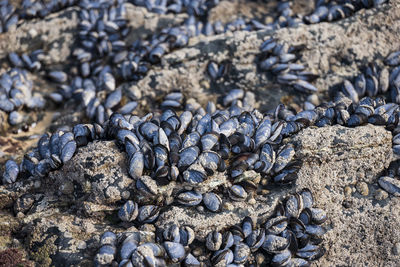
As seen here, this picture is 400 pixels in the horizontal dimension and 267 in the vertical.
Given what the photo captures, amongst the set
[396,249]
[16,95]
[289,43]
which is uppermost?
[289,43]

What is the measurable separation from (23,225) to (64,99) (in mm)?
2186

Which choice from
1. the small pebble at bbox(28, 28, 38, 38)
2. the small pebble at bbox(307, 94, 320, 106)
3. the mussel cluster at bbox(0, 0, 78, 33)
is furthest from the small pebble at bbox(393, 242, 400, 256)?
the mussel cluster at bbox(0, 0, 78, 33)

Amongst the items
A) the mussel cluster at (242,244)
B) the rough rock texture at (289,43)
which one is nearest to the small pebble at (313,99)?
the rough rock texture at (289,43)

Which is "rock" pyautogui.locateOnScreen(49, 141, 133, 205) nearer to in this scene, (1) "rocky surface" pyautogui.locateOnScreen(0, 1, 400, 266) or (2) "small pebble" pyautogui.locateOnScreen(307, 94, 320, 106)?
(1) "rocky surface" pyautogui.locateOnScreen(0, 1, 400, 266)

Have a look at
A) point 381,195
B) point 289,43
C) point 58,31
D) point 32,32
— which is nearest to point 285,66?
point 289,43

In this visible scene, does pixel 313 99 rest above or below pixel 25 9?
below

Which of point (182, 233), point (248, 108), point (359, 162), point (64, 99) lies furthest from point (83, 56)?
point (359, 162)

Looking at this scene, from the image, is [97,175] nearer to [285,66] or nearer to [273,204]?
[273,204]

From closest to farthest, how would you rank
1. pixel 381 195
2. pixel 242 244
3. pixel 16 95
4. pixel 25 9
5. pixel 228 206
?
pixel 242 244, pixel 228 206, pixel 381 195, pixel 16 95, pixel 25 9

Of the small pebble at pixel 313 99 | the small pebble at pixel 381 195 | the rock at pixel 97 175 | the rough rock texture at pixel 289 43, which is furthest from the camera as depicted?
the rough rock texture at pixel 289 43

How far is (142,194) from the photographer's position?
3.06 metres

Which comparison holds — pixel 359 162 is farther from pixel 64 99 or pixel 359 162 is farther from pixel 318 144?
pixel 64 99

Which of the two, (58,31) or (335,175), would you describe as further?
(58,31)

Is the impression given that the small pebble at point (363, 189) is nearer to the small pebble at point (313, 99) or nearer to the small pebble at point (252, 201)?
the small pebble at point (252, 201)
